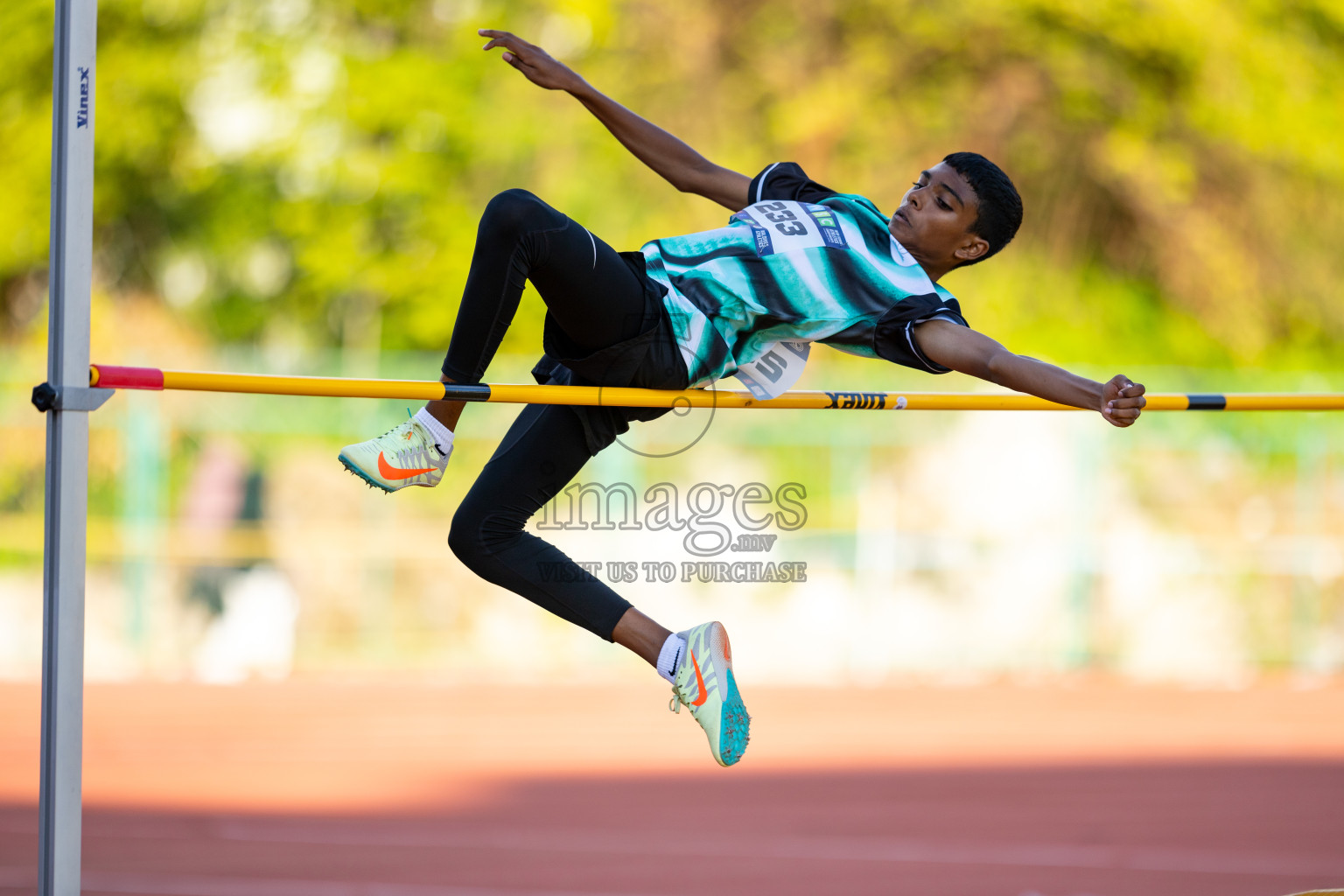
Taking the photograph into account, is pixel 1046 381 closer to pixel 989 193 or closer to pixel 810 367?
pixel 989 193

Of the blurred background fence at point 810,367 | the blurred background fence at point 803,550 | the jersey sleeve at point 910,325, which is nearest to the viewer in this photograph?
the jersey sleeve at point 910,325

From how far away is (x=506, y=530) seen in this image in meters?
3.03

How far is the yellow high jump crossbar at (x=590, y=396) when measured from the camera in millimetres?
2680

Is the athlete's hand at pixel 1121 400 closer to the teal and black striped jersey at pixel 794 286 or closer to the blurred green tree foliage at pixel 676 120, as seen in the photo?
the teal and black striped jersey at pixel 794 286

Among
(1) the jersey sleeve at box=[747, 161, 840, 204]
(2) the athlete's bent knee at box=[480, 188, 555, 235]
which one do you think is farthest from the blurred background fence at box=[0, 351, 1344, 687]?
(2) the athlete's bent knee at box=[480, 188, 555, 235]

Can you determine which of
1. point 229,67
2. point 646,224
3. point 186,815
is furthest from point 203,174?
point 186,815

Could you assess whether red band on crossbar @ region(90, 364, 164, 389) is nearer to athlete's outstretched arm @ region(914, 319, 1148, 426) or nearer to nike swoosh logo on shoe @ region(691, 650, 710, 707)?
nike swoosh logo on shoe @ region(691, 650, 710, 707)

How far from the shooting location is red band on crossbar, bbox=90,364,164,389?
2.62m

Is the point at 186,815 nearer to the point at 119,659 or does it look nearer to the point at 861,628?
the point at 119,659

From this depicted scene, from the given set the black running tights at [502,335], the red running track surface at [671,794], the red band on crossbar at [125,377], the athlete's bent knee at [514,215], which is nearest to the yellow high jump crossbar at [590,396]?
the red band on crossbar at [125,377]

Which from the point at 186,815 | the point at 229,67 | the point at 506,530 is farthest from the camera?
the point at 229,67

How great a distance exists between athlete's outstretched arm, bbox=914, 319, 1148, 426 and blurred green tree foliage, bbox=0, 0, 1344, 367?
1017 cm

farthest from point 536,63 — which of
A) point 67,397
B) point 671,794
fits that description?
point 671,794

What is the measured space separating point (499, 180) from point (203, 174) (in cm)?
296
